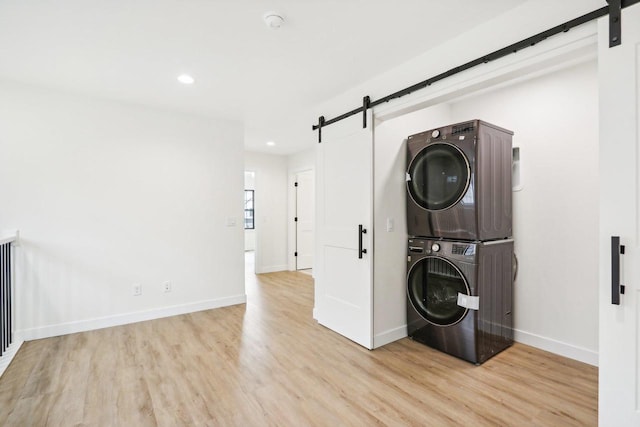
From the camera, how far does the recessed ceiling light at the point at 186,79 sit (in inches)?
108

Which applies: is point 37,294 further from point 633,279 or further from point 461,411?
point 633,279

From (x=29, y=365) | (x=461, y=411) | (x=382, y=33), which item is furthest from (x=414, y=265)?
(x=29, y=365)

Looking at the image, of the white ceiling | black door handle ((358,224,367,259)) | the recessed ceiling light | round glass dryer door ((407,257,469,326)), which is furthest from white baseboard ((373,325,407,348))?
the recessed ceiling light

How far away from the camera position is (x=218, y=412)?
1.88 meters

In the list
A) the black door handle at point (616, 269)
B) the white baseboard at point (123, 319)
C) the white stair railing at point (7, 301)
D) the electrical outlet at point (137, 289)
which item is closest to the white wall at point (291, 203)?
the white baseboard at point (123, 319)

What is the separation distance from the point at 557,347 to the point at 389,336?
141cm

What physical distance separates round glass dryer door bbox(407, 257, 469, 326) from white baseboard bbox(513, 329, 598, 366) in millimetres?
871

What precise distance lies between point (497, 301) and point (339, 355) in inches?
56.5

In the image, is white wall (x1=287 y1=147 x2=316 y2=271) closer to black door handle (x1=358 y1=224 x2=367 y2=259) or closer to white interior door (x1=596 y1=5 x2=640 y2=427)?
black door handle (x1=358 y1=224 x2=367 y2=259)

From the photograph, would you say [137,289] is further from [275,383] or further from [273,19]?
[273,19]

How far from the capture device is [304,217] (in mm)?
6539

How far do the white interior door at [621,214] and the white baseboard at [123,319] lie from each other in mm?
3676

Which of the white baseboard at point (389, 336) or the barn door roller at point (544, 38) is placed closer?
the barn door roller at point (544, 38)

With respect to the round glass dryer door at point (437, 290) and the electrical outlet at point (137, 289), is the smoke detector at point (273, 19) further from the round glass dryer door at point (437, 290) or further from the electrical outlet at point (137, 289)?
the electrical outlet at point (137, 289)
